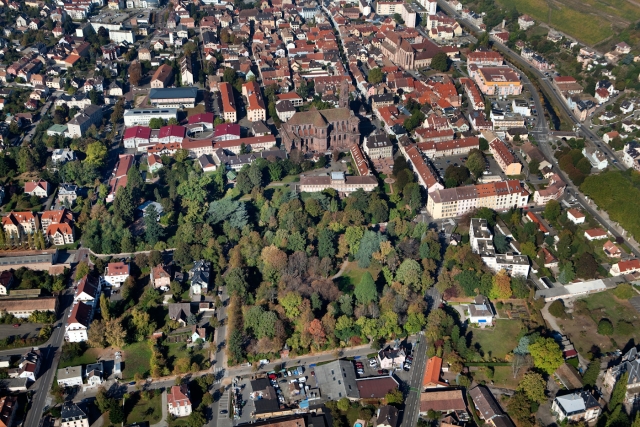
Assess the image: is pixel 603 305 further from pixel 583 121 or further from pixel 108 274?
pixel 108 274

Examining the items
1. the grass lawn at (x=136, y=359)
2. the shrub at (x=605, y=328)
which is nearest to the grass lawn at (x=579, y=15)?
the shrub at (x=605, y=328)

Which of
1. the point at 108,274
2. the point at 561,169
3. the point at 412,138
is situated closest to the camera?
the point at 108,274

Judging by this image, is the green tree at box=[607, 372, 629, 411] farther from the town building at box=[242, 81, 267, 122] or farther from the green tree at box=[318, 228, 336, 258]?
the town building at box=[242, 81, 267, 122]

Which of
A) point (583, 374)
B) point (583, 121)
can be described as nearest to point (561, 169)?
point (583, 121)

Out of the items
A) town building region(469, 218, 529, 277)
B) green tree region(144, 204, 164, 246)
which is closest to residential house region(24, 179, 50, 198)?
green tree region(144, 204, 164, 246)

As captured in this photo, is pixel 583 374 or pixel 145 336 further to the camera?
pixel 145 336

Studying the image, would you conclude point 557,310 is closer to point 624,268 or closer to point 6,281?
point 624,268

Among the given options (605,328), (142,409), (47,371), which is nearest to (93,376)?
(47,371)
